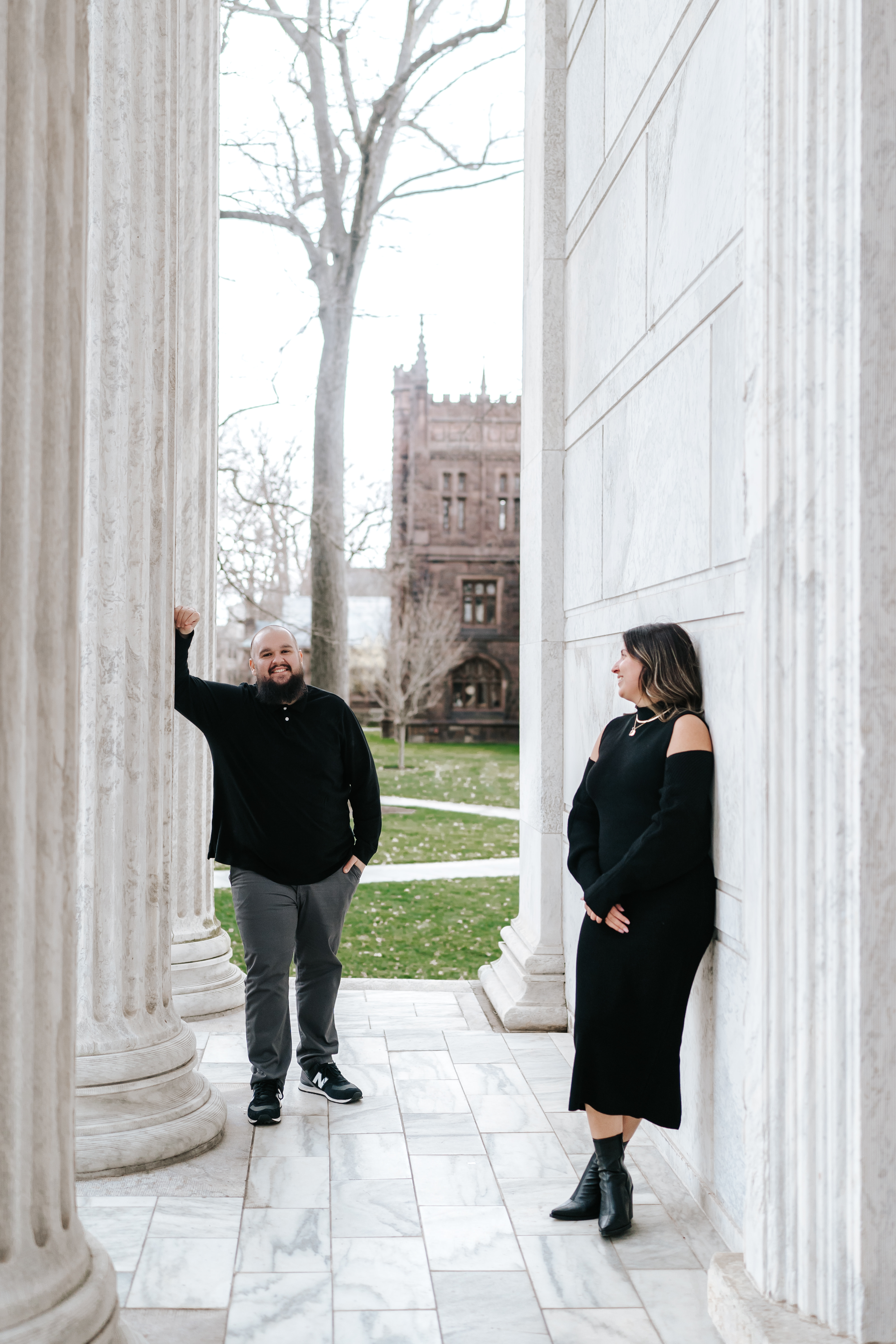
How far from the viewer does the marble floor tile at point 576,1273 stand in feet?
11.2

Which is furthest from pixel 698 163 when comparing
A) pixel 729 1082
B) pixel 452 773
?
pixel 452 773

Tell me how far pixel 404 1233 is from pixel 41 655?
2468 mm

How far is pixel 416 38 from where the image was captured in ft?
53.4

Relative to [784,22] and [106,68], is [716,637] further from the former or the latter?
[106,68]

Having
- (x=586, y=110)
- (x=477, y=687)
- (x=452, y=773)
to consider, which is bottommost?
(x=452, y=773)

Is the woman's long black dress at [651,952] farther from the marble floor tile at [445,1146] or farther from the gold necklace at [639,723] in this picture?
the marble floor tile at [445,1146]

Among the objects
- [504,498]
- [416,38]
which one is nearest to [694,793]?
[416,38]

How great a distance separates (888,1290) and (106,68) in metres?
4.79

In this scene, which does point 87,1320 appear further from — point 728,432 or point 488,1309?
point 728,432

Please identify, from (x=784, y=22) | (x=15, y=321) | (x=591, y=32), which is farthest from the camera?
(x=591, y=32)

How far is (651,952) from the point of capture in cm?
384

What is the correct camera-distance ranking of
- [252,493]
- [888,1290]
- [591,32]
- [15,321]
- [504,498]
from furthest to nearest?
[504,498] → [252,493] → [591,32] → [888,1290] → [15,321]

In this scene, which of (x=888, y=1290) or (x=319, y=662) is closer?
(x=888, y=1290)

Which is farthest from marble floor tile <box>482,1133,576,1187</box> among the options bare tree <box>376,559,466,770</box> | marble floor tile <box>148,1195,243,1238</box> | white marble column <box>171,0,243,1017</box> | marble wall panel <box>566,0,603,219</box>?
bare tree <box>376,559,466,770</box>
